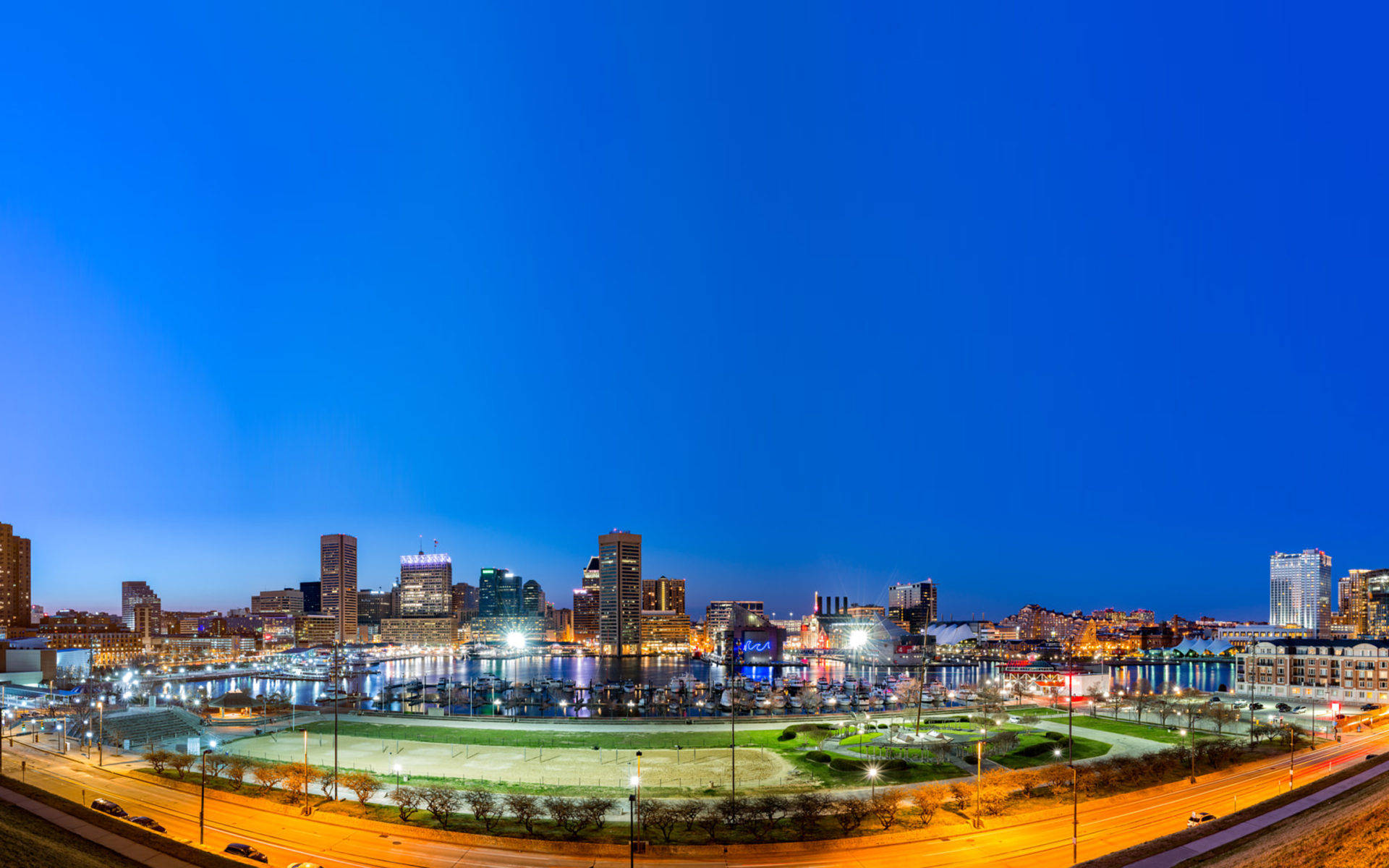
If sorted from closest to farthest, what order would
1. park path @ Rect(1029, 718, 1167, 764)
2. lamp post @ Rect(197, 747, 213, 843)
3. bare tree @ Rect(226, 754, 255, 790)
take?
lamp post @ Rect(197, 747, 213, 843) < bare tree @ Rect(226, 754, 255, 790) < park path @ Rect(1029, 718, 1167, 764)

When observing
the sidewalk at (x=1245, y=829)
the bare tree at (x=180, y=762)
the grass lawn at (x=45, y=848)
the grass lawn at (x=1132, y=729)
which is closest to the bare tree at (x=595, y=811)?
the grass lawn at (x=45, y=848)

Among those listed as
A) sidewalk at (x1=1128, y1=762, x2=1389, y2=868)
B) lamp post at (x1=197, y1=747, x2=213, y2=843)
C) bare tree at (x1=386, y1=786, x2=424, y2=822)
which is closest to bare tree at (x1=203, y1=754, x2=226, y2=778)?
lamp post at (x1=197, y1=747, x2=213, y2=843)

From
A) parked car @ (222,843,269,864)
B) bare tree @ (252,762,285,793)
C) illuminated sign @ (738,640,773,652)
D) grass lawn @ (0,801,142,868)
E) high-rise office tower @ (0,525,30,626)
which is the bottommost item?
illuminated sign @ (738,640,773,652)

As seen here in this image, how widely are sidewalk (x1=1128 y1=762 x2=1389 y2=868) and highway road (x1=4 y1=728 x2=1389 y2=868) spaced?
9.24ft

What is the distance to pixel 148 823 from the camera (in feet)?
98.8

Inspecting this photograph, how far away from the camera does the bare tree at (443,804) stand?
30297 mm

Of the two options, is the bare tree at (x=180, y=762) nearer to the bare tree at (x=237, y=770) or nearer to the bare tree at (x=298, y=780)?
the bare tree at (x=237, y=770)

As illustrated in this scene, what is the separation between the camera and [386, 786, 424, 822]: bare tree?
3126 centimetres

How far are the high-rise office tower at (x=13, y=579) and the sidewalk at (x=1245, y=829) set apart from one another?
730 feet

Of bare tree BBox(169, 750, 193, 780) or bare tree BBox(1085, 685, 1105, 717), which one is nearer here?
bare tree BBox(169, 750, 193, 780)

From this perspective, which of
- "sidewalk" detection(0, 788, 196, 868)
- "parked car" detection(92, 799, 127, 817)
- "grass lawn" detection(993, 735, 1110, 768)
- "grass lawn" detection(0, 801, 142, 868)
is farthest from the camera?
"grass lawn" detection(993, 735, 1110, 768)

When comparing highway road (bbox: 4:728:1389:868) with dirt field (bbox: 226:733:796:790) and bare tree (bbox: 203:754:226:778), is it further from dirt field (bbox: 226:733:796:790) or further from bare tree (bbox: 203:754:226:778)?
dirt field (bbox: 226:733:796:790)

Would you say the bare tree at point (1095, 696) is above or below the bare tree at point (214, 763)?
below

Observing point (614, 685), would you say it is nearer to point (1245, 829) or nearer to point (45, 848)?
point (1245, 829)
